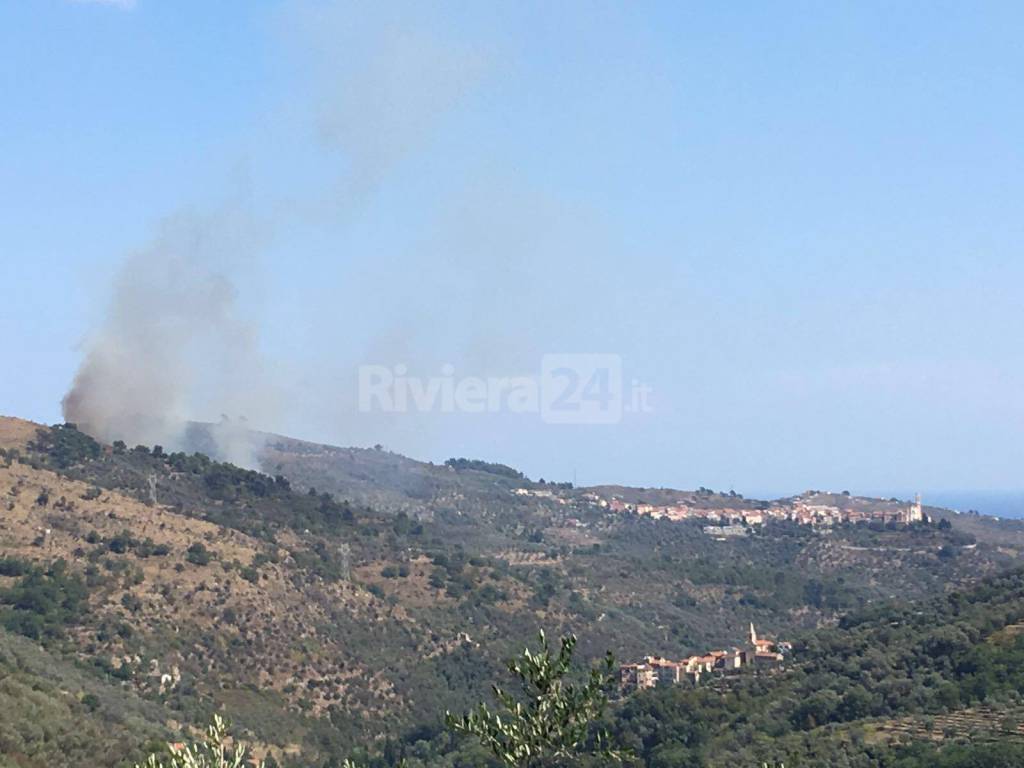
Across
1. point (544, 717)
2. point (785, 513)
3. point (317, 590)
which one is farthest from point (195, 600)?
point (785, 513)

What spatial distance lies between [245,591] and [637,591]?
45352 mm

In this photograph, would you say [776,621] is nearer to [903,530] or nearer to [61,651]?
[903,530]

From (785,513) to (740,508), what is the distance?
36.0ft

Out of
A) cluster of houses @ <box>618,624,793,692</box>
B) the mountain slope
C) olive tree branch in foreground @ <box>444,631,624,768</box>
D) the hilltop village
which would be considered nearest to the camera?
olive tree branch in foreground @ <box>444,631,624,768</box>

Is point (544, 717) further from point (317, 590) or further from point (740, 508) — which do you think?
point (740, 508)

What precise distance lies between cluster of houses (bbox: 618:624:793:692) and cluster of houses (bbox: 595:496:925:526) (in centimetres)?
8062

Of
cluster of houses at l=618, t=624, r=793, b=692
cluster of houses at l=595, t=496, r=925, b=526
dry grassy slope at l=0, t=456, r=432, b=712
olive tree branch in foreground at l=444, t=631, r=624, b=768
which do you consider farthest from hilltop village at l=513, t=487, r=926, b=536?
olive tree branch in foreground at l=444, t=631, r=624, b=768

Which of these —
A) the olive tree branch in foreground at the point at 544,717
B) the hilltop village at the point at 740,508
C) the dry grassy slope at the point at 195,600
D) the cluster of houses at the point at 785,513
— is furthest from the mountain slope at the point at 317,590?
the olive tree branch in foreground at the point at 544,717

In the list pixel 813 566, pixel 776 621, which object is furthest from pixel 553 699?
pixel 813 566

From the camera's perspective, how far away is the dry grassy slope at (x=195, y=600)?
62.5m

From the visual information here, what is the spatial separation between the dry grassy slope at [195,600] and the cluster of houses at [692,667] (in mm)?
12780

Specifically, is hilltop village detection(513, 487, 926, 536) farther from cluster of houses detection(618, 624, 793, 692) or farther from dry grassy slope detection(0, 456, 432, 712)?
dry grassy slope detection(0, 456, 432, 712)

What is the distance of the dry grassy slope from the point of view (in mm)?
62453

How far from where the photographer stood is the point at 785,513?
16750 cm
